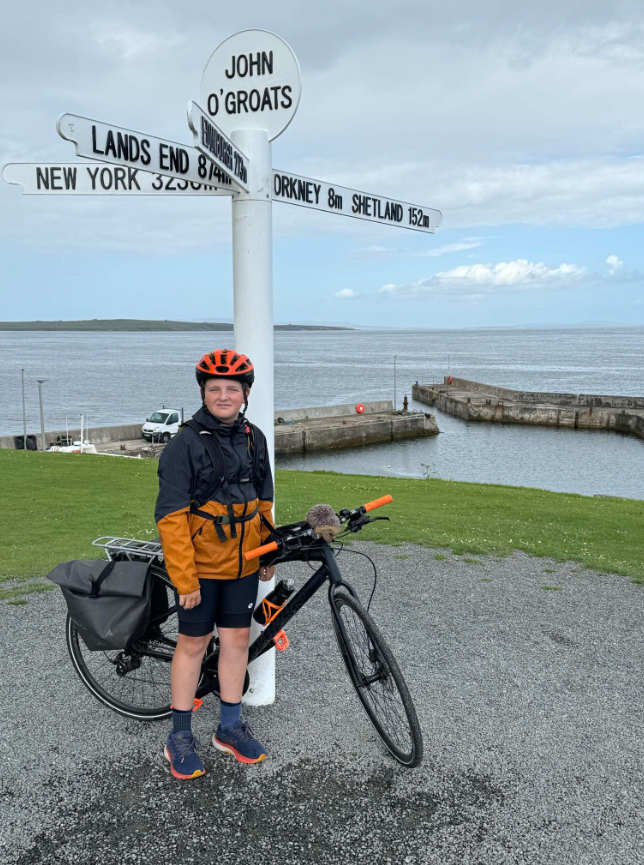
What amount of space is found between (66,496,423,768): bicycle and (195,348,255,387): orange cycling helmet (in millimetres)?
768

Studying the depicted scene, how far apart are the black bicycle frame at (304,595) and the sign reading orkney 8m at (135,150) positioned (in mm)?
1923

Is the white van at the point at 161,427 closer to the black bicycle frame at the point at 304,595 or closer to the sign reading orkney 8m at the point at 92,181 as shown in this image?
the sign reading orkney 8m at the point at 92,181

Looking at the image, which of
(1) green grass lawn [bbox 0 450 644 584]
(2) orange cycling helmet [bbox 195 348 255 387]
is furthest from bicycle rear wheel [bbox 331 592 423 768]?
(1) green grass lawn [bbox 0 450 644 584]

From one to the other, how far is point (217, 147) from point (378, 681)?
8.64 feet

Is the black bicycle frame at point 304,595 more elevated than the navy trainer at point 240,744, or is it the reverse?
the black bicycle frame at point 304,595

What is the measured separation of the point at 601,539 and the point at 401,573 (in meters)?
3.31

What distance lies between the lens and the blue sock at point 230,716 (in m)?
3.65

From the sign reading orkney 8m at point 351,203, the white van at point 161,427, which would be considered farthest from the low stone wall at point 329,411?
the sign reading orkney 8m at point 351,203

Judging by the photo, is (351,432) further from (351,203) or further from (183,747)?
(183,747)

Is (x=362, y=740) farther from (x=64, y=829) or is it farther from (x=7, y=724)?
(x=7, y=724)

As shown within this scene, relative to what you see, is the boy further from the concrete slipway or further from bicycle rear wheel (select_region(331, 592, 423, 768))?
the concrete slipway

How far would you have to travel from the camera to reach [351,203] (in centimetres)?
441

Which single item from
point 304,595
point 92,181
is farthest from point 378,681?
point 92,181

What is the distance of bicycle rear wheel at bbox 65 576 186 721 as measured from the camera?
391cm
